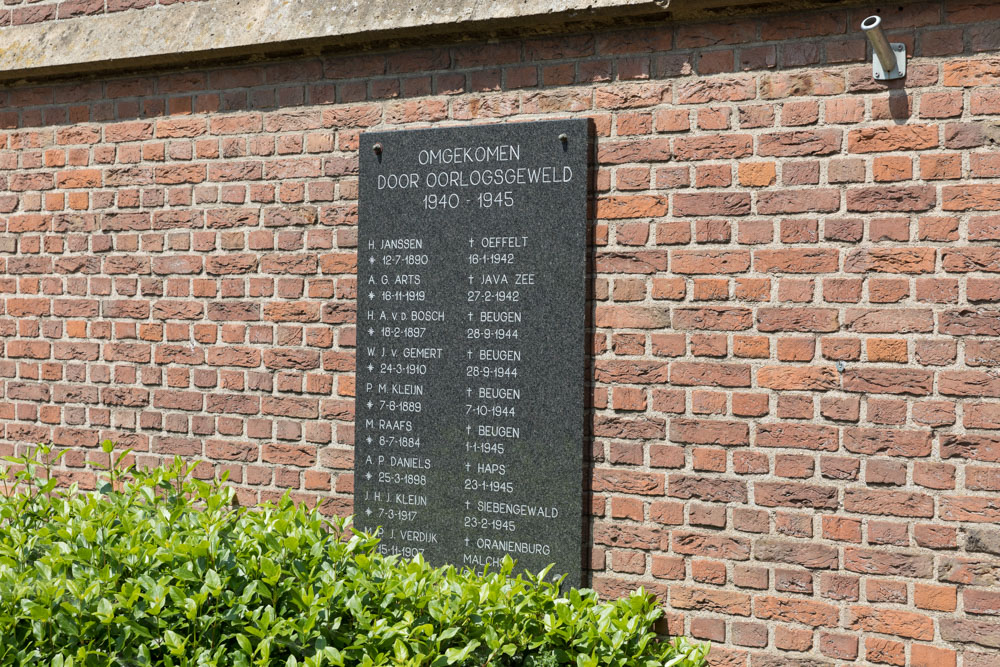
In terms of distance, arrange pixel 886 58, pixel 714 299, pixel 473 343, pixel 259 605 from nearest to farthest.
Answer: pixel 259 605
pixel 886 58
pixel 714 299
pixel 473 343

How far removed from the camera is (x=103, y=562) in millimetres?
2697

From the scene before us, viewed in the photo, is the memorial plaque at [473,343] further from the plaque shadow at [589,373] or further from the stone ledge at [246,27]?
the stone ledge at [246,27]

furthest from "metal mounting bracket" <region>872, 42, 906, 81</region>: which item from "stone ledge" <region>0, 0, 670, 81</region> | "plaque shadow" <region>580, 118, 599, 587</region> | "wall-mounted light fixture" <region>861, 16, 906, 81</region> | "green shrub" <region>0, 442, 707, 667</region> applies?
"green shrub" <region>0, 442, 707, 667</region>

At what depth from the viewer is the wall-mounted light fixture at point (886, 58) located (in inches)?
112

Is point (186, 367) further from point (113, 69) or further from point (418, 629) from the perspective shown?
point (418, 629)

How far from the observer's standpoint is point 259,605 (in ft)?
8.55

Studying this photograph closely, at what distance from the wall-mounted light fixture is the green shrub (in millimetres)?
1926

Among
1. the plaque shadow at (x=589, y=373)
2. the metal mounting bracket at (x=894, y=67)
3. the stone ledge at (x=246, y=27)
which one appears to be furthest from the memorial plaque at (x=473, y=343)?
the metal mounting bracket at (x=894, y=67)

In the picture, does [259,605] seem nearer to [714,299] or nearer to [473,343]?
[473,343]

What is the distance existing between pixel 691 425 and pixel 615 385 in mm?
310

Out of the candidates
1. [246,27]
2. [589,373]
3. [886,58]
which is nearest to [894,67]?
[886,58]

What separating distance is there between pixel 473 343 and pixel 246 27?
1.70 metres

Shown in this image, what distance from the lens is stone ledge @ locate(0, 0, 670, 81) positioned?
3371mm

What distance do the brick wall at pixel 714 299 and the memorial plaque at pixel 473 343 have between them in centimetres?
11
